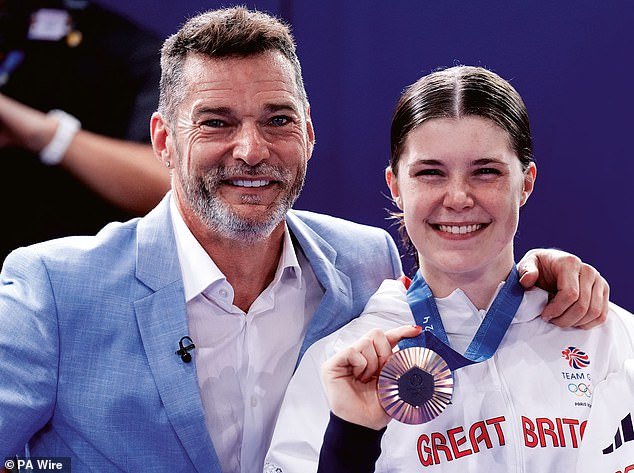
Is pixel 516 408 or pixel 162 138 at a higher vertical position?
pixel 162 138

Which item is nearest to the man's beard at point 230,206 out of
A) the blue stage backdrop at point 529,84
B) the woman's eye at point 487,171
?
the woman's eye at point 487,171

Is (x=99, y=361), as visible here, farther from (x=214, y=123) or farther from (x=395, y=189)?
(x=395, y=189)

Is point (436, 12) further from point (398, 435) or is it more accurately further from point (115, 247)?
point (398, 435)

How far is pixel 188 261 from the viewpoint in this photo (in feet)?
7.10

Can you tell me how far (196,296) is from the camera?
6.97ft

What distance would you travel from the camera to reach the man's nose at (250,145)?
2.04m

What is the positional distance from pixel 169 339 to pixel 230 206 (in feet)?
1.16

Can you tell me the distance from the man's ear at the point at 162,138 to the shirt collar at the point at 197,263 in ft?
0.36

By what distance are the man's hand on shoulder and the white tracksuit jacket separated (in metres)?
0.03

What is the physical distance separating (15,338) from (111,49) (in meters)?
1.31

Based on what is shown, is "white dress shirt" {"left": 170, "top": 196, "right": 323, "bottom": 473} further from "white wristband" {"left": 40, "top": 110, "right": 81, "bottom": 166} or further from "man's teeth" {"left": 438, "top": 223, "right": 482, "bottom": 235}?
"white wristband" {"left": 40, "top": 110, "right": 81, "bottom": 166}

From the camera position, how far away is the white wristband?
2.86 meters

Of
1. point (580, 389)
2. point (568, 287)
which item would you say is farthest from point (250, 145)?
point (580, 389)

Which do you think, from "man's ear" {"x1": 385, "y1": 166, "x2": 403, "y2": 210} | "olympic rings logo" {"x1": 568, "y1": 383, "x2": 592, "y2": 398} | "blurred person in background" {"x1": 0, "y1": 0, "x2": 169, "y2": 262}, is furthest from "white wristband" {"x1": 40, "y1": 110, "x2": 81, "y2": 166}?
"olympic rings logo" {"x1": 568, "y1": 383, "x2": 592, "y2": 398}
